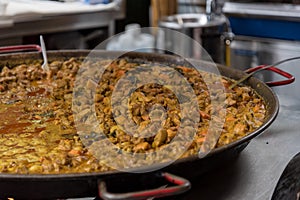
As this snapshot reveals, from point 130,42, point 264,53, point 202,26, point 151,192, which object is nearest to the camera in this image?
point 151,192

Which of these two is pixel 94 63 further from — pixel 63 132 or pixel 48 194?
pixel 48 194

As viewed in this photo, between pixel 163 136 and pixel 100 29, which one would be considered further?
pixel 100 29

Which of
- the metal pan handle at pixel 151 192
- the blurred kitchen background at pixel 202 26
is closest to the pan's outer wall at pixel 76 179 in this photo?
the metal pan handle at pixel 151 192

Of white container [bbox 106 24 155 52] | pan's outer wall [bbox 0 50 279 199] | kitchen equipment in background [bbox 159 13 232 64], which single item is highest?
pan's outer wall [bbox 0 50 279 199]

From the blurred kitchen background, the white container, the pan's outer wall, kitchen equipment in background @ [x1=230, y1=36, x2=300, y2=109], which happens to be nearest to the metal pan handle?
the pan's outer wall

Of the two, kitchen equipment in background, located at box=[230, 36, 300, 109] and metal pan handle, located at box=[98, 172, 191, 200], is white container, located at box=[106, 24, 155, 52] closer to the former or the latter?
kitchen equipment in background, located at box=[230, 36, 300, 109]

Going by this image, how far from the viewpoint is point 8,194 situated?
1.05 meters

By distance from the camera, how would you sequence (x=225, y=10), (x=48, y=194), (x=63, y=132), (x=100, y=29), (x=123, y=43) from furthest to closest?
(x=123, y=43)
(x=225, y=10)
(x=100, y=29)
(x=63, y=132)
(x=48, y=194)

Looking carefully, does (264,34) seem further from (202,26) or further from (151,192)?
(151,192)

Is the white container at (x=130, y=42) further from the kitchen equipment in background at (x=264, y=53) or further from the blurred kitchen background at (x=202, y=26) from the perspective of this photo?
the kitchen equipment in background at (x=264, y=53)

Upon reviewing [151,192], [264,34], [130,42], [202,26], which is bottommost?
[130,42]

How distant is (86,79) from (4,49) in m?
0.44

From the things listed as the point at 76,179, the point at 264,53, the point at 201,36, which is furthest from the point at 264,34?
the point at 76,179

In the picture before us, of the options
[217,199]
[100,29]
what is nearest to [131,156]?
[217,199]
